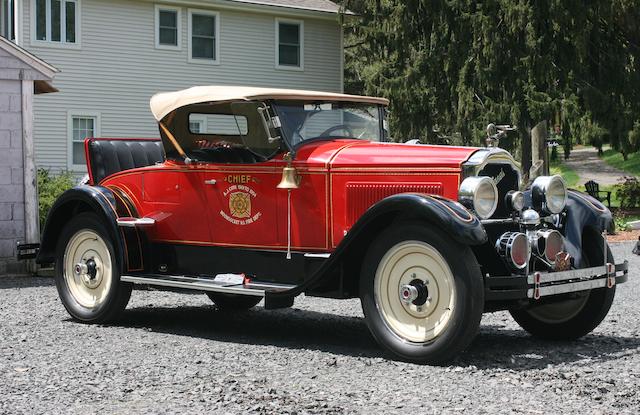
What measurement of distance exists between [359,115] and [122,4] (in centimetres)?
1869

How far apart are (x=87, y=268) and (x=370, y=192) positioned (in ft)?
9.91

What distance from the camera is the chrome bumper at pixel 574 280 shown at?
6879 mm

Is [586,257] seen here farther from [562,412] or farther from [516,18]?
[516,18]

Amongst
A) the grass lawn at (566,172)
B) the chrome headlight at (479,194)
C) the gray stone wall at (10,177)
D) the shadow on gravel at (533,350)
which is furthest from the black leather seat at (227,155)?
the grass lawn at (566,172)

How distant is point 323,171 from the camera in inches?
307

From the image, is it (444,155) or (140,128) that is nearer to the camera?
(444,155)

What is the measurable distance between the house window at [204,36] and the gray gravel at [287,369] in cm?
1837

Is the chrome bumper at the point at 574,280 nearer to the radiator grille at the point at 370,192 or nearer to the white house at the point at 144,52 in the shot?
the radiator grille at the point at 370,192

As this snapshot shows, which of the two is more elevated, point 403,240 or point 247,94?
point 247,94

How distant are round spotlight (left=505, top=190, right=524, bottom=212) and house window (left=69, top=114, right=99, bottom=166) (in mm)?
19393

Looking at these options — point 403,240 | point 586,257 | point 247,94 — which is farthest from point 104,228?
point 586,257

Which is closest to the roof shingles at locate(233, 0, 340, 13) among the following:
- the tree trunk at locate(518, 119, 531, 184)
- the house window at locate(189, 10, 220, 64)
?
the house window at locate(189, 10, 220, 64)

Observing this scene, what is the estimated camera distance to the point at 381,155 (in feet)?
25.2

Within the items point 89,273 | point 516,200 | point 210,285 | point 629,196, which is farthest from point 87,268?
point 629,196
